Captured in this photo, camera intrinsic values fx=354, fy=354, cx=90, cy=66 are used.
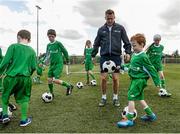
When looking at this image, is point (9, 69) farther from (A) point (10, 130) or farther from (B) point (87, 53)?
(B) point (87, 53)

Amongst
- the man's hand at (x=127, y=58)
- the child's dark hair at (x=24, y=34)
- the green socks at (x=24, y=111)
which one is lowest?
the green socks at (x=24, y=111)

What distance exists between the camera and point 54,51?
10.8 meters

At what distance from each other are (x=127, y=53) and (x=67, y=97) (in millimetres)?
2614

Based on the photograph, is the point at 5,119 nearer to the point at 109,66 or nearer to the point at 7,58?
the point at 7,58

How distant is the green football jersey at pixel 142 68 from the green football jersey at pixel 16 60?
86.1 inches

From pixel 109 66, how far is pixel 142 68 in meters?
1.87

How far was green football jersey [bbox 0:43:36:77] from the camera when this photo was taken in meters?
7.07

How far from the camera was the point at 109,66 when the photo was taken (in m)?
9.05

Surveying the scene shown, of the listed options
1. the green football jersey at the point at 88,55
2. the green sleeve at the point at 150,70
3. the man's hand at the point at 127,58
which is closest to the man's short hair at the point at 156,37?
the man's hand at the point at 127,58

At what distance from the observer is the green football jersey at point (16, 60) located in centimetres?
707

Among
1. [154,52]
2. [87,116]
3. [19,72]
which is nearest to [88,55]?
[154,52]

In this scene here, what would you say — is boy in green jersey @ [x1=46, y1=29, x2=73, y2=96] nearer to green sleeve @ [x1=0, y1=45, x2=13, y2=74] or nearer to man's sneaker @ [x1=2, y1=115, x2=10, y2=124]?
green sleeve @ [x1=0, y1=45, x2=13, y2=74]

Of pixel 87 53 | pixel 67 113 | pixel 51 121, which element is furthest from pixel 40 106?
pixel 87 53

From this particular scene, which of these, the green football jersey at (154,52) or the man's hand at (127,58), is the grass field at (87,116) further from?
the green football jersey at (154,52)
